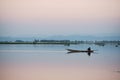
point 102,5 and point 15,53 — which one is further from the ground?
point 102,5

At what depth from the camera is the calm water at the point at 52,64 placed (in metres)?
4.89

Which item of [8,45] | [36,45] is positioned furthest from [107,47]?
[8,45]

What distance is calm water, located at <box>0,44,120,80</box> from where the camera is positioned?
4.89 meters

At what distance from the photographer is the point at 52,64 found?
16.2ft

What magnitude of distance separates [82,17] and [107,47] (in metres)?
0.43

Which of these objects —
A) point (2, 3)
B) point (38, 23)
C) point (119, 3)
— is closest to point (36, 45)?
point (38, 23)

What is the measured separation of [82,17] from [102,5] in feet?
0.84

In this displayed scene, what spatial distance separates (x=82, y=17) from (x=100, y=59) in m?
0.50

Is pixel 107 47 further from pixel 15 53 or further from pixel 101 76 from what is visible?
pixel 15 53

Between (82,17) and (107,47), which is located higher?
(82,17)

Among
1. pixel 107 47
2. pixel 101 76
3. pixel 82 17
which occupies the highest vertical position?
pixel 82 17

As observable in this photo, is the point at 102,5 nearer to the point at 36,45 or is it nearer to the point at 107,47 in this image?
the point at 107,47

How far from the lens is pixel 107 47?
16.1 ft

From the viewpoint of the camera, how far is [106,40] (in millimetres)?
4980
